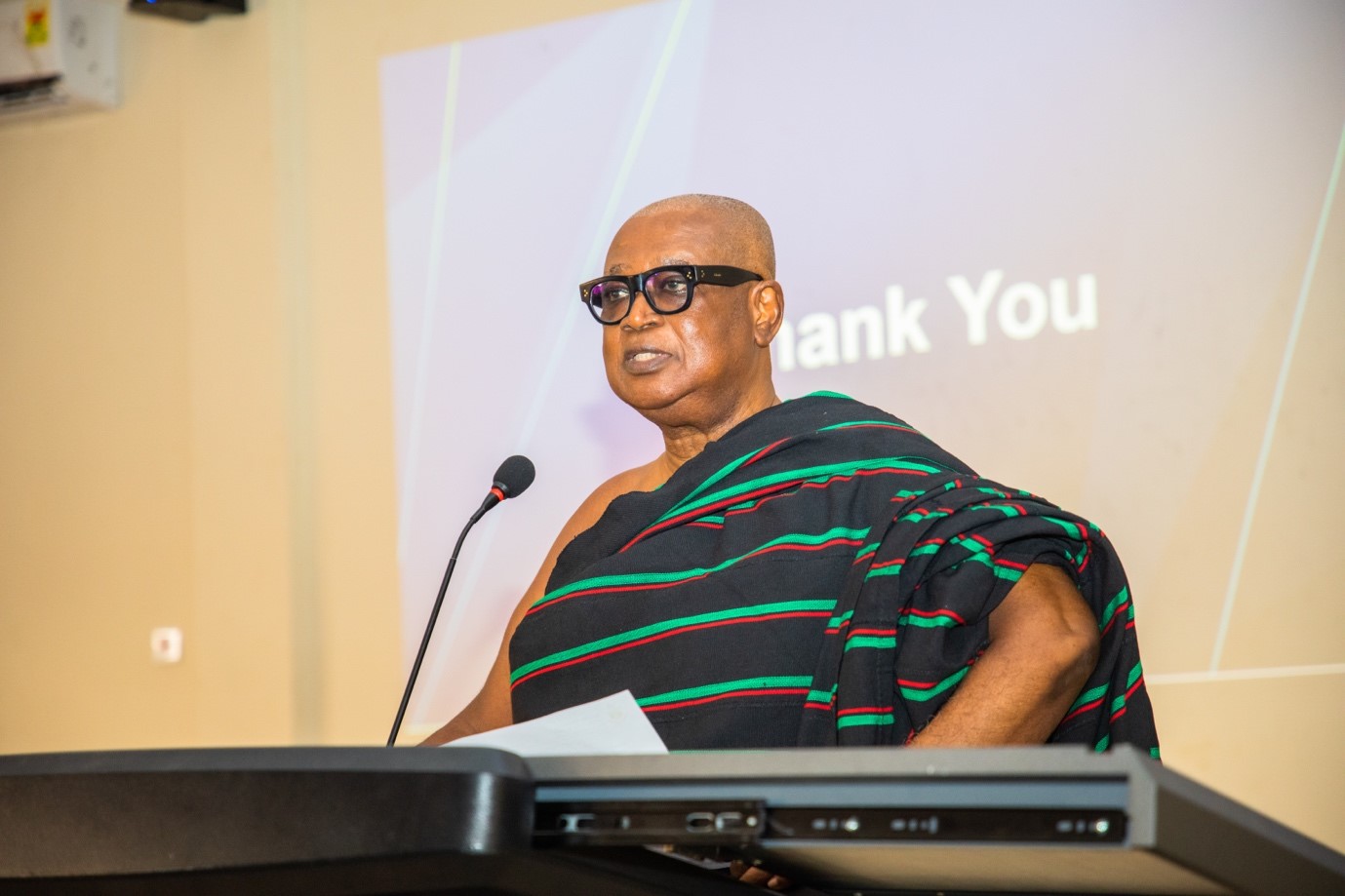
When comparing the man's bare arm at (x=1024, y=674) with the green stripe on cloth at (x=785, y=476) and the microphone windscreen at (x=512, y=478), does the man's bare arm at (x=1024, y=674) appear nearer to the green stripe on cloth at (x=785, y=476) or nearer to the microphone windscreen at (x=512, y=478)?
the green stripe on cloth at (x=785, y=476)

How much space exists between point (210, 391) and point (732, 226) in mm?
2209

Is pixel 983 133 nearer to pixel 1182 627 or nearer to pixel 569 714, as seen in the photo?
pixel 1182 627

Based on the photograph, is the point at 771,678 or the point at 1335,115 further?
the point at 1335,115

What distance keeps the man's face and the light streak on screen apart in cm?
101

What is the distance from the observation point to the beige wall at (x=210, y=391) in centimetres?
369

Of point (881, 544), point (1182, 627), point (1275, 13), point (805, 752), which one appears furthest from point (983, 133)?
point (805, 752)

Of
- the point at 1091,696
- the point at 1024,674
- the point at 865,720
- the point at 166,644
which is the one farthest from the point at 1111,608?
the point at 166,644

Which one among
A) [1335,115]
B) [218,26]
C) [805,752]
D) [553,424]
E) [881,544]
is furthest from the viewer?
[218,26]

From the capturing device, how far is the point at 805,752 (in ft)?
2.27

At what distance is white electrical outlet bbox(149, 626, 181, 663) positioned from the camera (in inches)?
153

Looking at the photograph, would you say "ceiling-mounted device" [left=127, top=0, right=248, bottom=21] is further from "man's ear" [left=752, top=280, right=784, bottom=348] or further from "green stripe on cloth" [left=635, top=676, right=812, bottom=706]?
"green stripe on cloth" [left=635, top=676, right=812, bottom=706]

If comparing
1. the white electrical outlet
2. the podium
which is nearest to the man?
the podium

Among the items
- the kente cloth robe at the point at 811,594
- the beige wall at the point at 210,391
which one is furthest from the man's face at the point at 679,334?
the beige wall at the point at 210,391

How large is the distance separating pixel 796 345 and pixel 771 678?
59.3 inches
